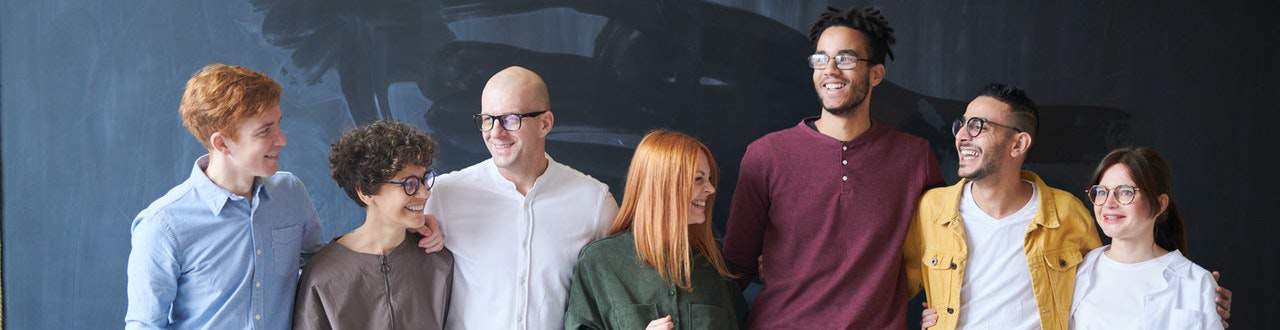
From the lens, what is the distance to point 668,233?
2684mm

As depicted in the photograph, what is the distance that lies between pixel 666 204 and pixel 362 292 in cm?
86

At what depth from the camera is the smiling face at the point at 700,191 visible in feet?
8.93

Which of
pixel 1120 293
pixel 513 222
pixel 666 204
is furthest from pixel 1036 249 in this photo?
pixel 513 222

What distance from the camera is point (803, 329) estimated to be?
2.81m

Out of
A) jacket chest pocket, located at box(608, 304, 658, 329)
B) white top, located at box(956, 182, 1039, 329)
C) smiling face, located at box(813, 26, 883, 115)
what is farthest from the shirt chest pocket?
white top, located at box(956, 182, 1039, 329)

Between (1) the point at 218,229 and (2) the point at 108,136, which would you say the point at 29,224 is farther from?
(1) the point at 218,229

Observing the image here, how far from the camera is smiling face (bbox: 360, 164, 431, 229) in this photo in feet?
8.70

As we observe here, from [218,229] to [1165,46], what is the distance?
2981mm

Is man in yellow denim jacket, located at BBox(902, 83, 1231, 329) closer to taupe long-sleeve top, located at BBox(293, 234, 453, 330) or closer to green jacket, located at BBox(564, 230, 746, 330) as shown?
green jacket, located at BBox(564, 230, 746, 330)

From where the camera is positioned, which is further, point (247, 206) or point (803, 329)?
point (803, 329)

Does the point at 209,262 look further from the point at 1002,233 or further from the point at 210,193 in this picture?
the point at 1002,233

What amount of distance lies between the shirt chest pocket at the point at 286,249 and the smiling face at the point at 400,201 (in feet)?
0.77

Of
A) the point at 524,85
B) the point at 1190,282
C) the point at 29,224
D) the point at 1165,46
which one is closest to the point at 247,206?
the point at 524,85

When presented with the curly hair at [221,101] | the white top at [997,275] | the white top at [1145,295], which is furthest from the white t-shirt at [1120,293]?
the curly hair at [221,101]
